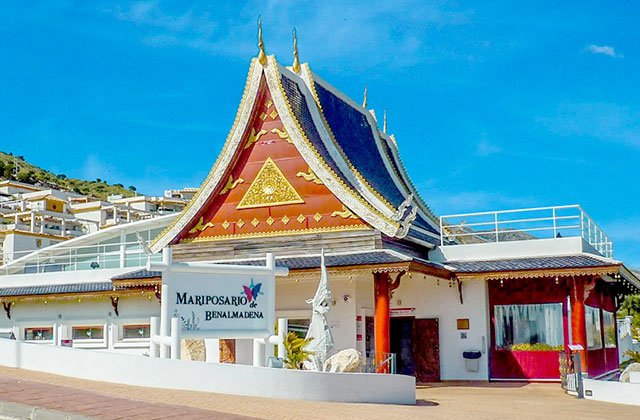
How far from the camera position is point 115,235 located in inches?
1164

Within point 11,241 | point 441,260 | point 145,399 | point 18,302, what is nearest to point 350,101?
point 441,260

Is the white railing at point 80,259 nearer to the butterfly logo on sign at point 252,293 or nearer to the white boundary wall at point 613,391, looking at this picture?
the butterfly logo on sign at point 252,293

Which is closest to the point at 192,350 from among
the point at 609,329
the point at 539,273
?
the point at 539,273

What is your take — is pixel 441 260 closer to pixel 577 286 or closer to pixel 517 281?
pixel 517 281

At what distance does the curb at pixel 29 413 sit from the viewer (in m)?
8.74

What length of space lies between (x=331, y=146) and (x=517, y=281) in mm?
5785

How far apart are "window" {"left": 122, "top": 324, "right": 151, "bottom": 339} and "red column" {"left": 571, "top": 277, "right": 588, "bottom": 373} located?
1195 cm

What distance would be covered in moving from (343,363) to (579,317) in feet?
23.8

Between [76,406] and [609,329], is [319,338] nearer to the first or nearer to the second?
[76,406]

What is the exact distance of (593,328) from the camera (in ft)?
74.8

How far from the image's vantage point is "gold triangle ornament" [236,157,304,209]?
20.7m

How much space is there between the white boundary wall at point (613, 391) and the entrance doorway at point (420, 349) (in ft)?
15.5

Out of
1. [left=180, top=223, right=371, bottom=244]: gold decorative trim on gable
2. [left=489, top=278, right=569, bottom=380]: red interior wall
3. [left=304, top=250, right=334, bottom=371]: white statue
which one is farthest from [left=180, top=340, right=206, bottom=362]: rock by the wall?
[left=489, top=278, right=569, bottom=380]: red interior wall

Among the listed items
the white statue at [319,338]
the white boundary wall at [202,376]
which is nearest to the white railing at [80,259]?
the white statue at [319,338]
